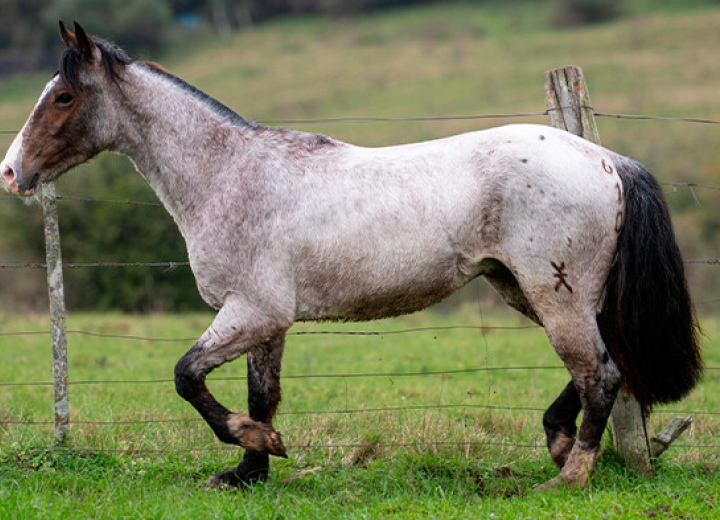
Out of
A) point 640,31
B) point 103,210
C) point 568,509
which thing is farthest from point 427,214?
point 640,31

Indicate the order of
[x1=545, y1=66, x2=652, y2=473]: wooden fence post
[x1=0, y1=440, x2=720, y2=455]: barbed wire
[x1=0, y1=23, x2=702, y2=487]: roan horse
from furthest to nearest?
[x1=0, y1=440, x2=720, y2=455]: barbed wire
[x1=545, y1=66, x2=652, y2=473]: wooden fence post
[x1=0, y1=23, x2=702, y2=487]: roan horse

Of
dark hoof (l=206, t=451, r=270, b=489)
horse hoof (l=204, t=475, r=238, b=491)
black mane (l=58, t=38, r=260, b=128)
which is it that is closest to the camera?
black mane (l=58, t=38, r=260, b=128)

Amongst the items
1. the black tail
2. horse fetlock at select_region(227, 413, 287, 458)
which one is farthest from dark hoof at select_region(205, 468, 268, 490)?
the black tail

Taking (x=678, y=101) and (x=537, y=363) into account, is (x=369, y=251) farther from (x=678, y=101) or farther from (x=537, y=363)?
(x=678, y=101)

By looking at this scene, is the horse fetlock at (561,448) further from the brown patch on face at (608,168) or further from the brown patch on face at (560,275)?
the brown patch on face at (608,168)

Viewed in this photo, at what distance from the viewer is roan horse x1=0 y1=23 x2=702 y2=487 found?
4656 millimetres

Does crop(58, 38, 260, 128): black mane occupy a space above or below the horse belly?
above

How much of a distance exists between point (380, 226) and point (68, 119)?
1934 millimetres

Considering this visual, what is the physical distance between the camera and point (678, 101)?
38500 mm

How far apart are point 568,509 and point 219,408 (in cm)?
198

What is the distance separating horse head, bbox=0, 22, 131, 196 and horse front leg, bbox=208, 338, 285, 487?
1.61 m

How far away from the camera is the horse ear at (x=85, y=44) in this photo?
467cm

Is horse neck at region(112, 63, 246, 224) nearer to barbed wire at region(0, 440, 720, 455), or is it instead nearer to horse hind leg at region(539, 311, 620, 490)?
barbed wire at region(0, 440, 720, 455)

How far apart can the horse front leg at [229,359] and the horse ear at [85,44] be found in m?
1.69
